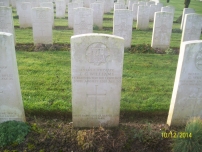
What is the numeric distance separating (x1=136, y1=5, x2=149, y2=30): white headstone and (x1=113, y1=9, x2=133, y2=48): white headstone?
14.2 feet

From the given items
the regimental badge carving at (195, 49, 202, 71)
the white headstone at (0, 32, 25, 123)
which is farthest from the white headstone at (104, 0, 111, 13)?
the white headstone at (0, 32, 25, 123)

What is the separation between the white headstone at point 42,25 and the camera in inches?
364

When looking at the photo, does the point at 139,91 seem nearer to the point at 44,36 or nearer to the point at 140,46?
the point at 140,46

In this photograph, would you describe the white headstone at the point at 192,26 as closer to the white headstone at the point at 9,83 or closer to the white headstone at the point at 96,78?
the white headstone at the point at 96,78

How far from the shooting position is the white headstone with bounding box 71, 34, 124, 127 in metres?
4.00

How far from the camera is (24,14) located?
13117mm

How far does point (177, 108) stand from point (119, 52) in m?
1.76

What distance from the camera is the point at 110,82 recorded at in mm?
4348

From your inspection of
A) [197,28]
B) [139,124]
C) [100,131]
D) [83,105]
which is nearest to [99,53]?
[83,105]

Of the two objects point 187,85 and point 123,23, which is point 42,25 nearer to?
point 123,23

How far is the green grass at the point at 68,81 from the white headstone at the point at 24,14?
4.89 meters

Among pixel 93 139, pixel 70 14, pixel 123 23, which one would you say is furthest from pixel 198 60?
pixel 70 14

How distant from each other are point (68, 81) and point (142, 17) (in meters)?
9.04

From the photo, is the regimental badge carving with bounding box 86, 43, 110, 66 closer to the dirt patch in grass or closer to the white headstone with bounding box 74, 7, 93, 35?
the dirt patch in grass
